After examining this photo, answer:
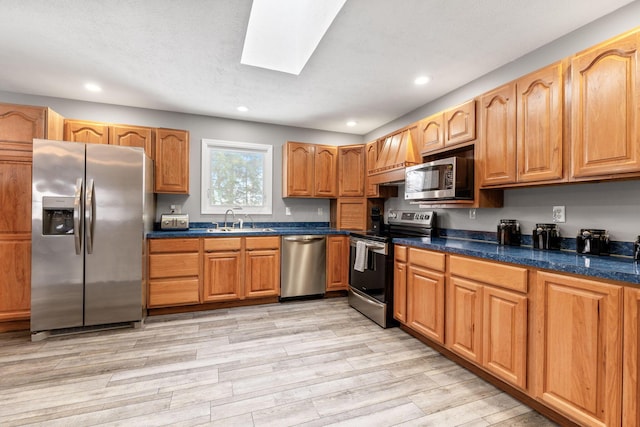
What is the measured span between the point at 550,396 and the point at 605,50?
2.05 meters

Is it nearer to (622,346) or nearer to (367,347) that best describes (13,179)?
(367,347)

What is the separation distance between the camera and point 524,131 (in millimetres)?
2139

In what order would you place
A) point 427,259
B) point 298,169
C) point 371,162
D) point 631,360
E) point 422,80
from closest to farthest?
point 631,360 < point 427,259 < point 422,80 < point 371,162 < point 298,169

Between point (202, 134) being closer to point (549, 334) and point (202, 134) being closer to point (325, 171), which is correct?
point (325, 171)

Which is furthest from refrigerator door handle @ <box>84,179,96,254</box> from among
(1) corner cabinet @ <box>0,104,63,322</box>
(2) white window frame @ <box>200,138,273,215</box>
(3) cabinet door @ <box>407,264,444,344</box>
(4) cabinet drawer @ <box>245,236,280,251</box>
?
(3) cabinet door @ <box>407,264,444,344</box>

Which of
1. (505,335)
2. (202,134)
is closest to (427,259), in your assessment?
(505,335)

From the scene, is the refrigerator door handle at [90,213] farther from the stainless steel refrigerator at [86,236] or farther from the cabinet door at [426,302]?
the cabinet door at [426,302]

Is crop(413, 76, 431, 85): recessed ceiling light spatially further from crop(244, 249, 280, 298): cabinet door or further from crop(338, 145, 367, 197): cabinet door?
crop(244, 249, 280, 298): cabinet door

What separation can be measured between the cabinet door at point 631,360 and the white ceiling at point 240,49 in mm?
1870

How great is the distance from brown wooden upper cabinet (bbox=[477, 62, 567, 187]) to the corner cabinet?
14.0ft

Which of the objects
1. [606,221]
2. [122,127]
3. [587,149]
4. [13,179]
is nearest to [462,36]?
[587,149]

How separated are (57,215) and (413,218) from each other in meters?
3.81

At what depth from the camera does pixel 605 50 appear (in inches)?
65.9

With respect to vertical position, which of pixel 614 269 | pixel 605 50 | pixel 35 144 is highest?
pixel 605 50
